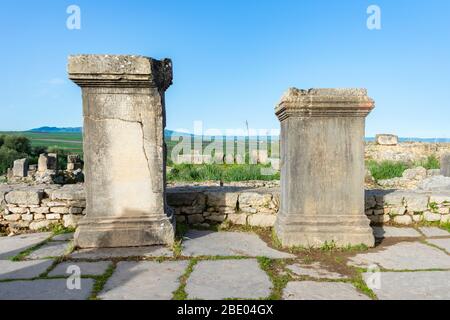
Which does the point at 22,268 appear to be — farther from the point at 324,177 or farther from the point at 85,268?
the point at 324,177

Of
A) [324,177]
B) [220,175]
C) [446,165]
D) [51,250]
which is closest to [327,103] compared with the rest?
[324,177]

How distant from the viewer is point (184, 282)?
3.02m

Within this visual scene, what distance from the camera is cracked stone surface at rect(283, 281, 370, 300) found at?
2715mm

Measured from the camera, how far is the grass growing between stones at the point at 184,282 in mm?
2725

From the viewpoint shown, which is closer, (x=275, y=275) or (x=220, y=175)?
(x=275, y=275)

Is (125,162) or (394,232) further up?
(125,162)

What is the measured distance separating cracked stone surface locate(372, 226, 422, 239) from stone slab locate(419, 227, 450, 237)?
0.36 feet

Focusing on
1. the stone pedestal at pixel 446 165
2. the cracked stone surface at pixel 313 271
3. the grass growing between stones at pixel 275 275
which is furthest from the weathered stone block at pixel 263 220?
the stone pedestal at pixel 446 165

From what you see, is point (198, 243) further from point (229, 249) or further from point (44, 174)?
point (44, 174)

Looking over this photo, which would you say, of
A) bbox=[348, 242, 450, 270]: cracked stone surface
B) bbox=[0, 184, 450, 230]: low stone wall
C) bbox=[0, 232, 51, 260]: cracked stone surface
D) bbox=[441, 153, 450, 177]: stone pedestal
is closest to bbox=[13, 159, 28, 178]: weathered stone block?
bbox=[0, 184, 450, 230]: low stone wall

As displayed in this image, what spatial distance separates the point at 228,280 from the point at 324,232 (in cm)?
148

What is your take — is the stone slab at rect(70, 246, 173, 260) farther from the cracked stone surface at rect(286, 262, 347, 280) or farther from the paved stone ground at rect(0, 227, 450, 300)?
the cracked stone surface at rect(286, 262, 347, 280)

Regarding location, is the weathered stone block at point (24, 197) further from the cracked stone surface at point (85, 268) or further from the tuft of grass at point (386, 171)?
the tuft of grass at point (386, 171)

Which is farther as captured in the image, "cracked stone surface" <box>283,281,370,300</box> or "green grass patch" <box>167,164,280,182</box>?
"green grass patch" <box>167,164,280,182</box>
